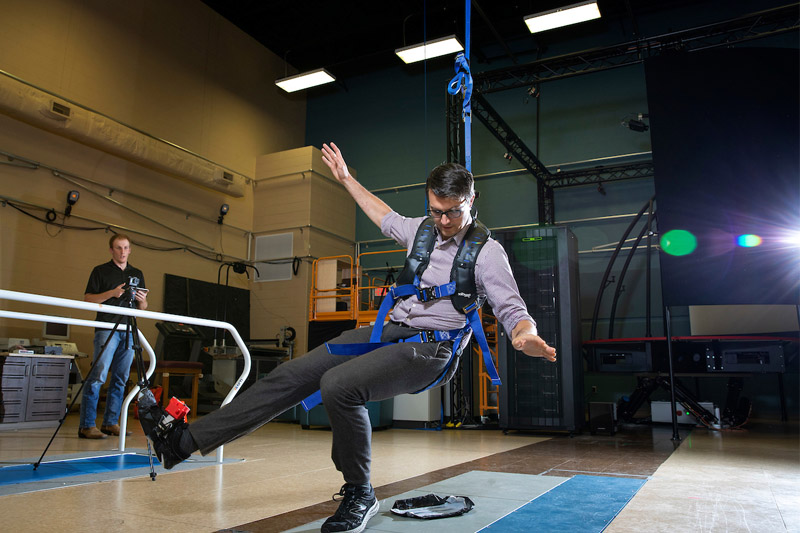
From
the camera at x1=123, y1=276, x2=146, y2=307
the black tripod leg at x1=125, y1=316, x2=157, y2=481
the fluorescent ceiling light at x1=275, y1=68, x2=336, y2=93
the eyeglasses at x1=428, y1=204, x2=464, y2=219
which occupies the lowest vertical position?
the black tripod leg at x1=125, y1=316, x2=157, y2=481

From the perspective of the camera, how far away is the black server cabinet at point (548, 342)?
23.5 ft

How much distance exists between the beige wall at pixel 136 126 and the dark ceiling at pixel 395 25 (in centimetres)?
85

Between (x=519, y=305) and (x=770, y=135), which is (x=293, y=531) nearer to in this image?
(x=519, y=305)

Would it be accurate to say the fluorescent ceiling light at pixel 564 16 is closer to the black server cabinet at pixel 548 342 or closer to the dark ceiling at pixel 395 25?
the dark ceiling at pixel 395 25

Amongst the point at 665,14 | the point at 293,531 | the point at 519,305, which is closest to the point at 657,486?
the point at 519,305

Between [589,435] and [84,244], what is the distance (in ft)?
28.9

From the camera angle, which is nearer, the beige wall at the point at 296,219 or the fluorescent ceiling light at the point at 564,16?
the fluorescent ceiling light at the point at 564,16

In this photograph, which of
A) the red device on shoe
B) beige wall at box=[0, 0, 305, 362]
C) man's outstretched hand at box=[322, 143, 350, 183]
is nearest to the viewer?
the red device on shoe

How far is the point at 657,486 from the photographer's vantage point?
142 inches

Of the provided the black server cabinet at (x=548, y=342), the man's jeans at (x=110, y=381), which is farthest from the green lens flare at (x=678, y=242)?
the man's jeans at (x=110, y=381)

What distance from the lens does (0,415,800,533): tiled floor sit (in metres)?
2.61

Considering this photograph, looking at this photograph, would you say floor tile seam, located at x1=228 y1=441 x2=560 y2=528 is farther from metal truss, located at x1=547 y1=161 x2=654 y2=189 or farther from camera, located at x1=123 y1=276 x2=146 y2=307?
metal truss, located at x1=547 y1=161 x2=654 y2=189

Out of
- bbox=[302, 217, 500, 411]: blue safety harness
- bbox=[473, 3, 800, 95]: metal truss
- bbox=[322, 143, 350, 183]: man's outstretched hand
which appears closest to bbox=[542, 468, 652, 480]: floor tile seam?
bbox=[302, 217, 500, 411]: blue safety harness

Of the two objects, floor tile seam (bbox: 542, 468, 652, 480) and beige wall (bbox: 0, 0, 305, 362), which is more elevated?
beige wall (bbox: 0, 0, 305, 362)
